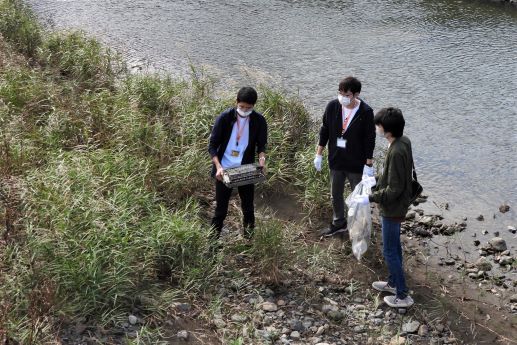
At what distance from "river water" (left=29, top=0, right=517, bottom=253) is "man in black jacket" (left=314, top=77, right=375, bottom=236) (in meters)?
2.57

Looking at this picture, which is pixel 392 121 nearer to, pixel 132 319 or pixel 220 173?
pixel 220 173

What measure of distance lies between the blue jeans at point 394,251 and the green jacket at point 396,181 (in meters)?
0.15

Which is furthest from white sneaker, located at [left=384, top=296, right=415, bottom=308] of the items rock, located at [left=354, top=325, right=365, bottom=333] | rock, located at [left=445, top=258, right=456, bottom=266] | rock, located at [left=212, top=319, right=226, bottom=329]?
rock, located at [left=212, top=319, right=226, bottom=329]

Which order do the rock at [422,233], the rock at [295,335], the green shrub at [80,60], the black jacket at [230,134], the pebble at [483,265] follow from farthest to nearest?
1. the green shrub at [80,60]
2. the rock at [422,233]
3. the pebble at [483,265]
4. the black jacket at [230,134]
5. the rock at [295,335]

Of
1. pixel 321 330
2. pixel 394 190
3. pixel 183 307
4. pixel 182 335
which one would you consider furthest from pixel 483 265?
pixel 182 335

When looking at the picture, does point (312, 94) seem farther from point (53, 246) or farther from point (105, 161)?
point (53, 246)

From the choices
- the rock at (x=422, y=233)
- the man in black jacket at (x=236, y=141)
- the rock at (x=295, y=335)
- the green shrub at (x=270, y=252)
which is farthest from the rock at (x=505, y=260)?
the man in black jacket at (x=236, y=141)

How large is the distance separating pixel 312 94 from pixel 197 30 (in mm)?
6628

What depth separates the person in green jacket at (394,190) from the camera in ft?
16.1

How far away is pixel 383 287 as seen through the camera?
5.76 m

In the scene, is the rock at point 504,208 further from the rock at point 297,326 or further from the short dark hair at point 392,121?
the rock at point 297,326

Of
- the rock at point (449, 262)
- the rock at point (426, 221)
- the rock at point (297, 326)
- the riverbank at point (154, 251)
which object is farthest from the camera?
the rock at point (426, 221)

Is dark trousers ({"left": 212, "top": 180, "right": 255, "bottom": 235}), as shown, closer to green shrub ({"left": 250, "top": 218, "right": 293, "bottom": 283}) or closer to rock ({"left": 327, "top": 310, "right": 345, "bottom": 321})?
green shrub ({"left": 250, "top": 218, "right": 293, "bottom": 283})

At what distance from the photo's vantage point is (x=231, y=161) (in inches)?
220
